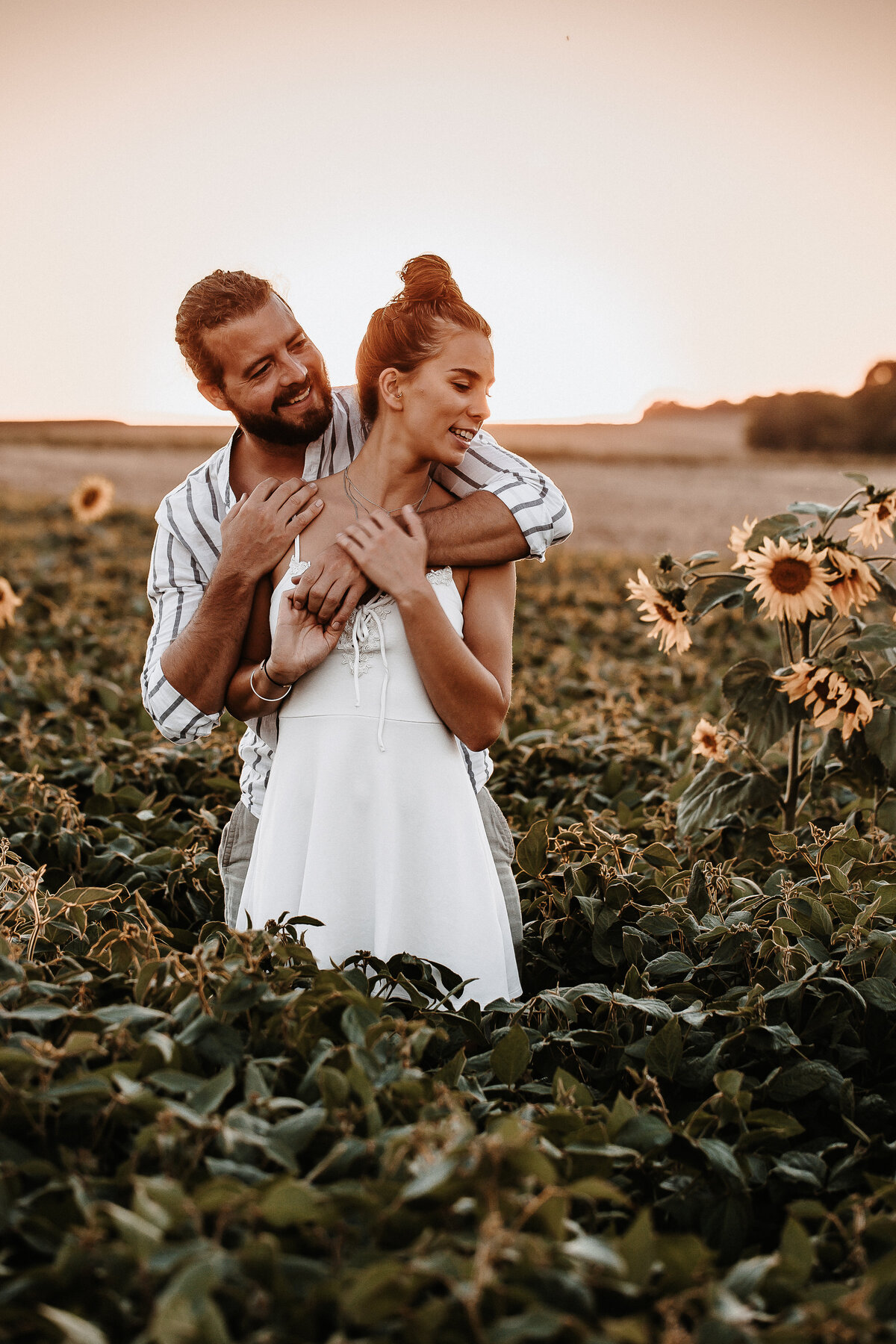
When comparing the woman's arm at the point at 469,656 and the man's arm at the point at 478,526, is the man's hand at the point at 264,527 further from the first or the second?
the woman's arm at the point at 469,656

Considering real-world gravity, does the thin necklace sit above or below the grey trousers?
above

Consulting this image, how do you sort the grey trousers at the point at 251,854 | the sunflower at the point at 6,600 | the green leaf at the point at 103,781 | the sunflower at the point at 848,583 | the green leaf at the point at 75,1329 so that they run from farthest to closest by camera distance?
the sunflower at the point at 6,600 < the green leaf at the point at 103,781 < the sunflower at the point at 848,583 < the grey trousers at the point at 251,854 < the green leaf at the point at 75,1329

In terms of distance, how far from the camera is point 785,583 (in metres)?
2.78

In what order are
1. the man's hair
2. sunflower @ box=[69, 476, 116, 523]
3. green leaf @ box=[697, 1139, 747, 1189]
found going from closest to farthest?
green leaf @ box=[697, 1139, 747, 1189] < the man's hair < sunflower @ box=[69, 476, 116, 523]

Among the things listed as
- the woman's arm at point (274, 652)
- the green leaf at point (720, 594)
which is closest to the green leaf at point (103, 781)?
the woman's arm at point (274, 652)

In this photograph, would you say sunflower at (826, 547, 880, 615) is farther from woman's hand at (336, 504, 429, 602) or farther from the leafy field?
woman's hand at (336, 504, 429, 602)

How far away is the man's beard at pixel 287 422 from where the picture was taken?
238 cm

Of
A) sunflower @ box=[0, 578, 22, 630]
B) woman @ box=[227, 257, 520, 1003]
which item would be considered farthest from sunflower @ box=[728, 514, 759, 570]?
sunflower @ box=[0, 578, 22, 630]

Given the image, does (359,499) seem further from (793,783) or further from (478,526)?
(793,783)

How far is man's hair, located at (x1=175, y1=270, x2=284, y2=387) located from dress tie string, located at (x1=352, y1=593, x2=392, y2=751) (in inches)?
24.3

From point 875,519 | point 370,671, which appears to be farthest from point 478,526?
point 875,519

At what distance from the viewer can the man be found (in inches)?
87.7

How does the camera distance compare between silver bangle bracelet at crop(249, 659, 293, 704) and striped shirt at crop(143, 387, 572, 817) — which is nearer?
silver bangle bracelet at crop(249, 659, 293, 704)

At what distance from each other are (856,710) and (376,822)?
50.2 inches
